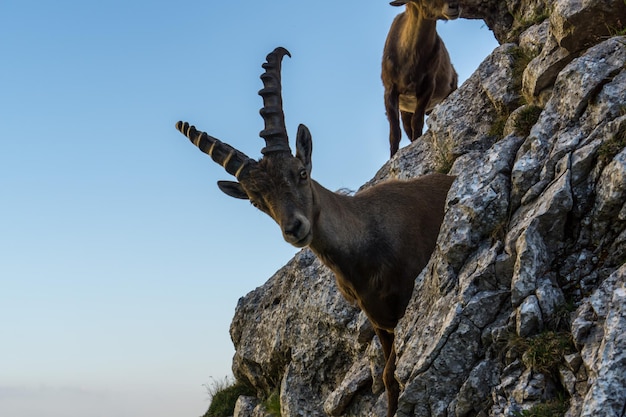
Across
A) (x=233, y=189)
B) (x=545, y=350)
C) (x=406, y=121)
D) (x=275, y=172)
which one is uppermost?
(x=406, y=121)

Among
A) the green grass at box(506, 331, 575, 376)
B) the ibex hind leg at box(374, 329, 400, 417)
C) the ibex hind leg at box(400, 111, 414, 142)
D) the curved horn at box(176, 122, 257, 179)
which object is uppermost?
the ibex hind leg at box(400, 111, 414, 142)

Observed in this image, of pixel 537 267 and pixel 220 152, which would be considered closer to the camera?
pixel 537 267

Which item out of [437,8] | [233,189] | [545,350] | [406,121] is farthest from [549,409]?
[406,121]

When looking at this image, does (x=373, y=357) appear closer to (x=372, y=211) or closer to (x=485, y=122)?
(x=372, y=211)

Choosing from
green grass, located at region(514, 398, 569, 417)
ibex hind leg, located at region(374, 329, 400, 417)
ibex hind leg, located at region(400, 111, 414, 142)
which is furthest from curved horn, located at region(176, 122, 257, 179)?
ibex hind leg, located at region(400, 111, 414, 142)

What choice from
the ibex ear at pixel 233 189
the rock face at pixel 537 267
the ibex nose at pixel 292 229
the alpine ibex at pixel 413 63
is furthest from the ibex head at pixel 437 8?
the ibex nose at pixel 292 229

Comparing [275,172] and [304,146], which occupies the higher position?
[304,146]

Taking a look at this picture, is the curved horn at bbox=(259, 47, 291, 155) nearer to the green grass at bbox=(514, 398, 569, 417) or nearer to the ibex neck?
the ibex neck

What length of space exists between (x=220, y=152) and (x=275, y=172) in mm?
1246

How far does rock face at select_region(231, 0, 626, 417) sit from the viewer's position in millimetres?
6844

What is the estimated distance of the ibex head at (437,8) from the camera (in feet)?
52.0

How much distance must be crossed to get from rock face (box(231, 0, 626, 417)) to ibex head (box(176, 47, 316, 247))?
63.9 inches

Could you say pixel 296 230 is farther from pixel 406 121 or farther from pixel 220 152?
pixel 406 121

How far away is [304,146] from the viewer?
10359 mm
